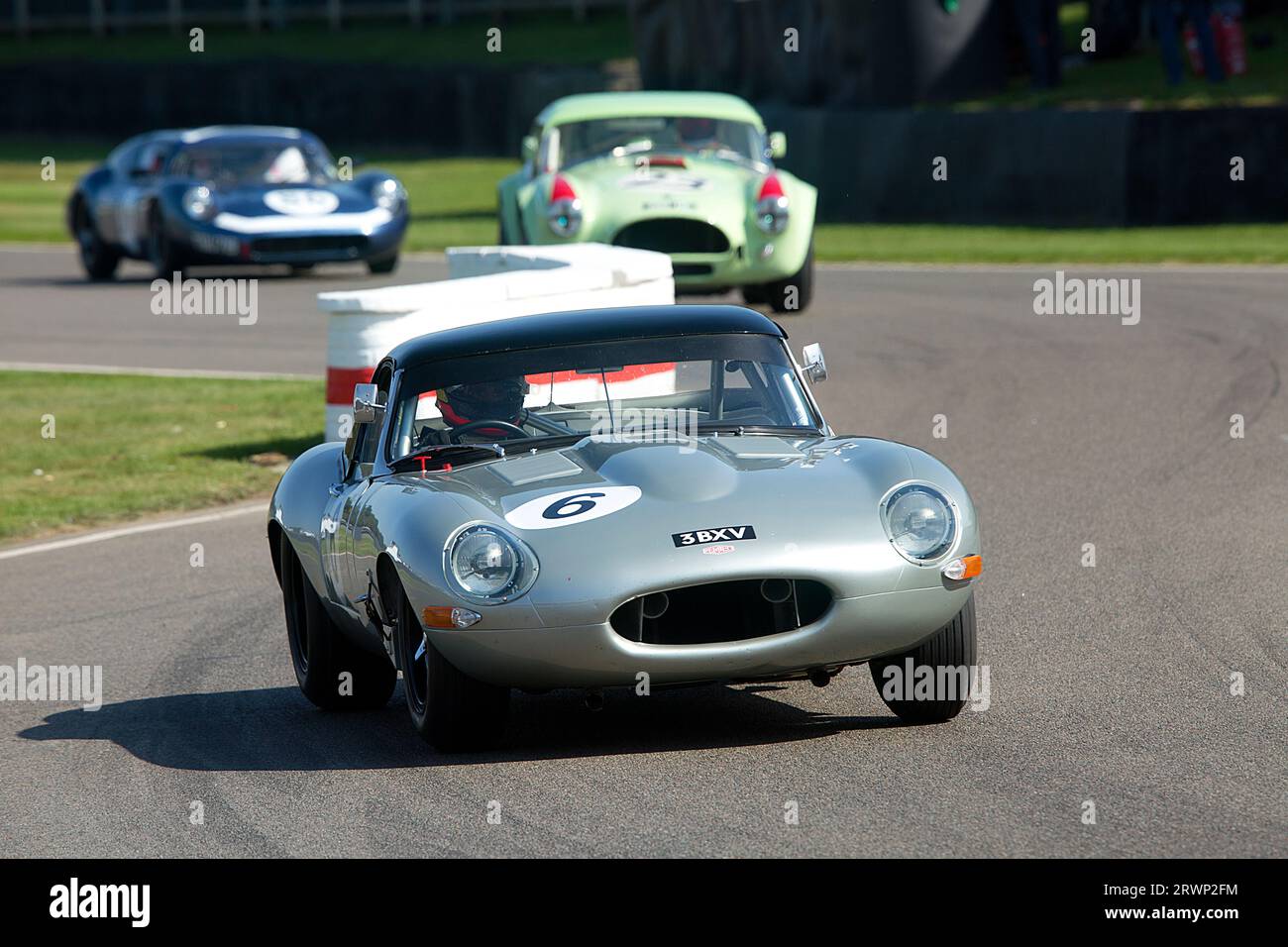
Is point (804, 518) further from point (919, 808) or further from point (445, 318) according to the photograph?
→ point (445, 318)

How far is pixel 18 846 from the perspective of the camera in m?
5.45

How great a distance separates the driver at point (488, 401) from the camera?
688 centimetres

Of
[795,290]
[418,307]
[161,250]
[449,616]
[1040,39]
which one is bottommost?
[161,250]

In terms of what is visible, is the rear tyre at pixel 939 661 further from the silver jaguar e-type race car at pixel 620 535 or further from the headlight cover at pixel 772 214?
the headlight cover at pixel 772 214

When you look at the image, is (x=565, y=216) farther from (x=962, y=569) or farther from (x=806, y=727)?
(x=962, y=569)

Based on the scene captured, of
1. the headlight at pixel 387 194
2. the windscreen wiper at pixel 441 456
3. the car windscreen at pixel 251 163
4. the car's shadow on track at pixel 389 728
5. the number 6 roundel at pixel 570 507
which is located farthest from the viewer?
the car windscreen at pixel 251 163

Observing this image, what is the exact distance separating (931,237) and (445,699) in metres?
19.4

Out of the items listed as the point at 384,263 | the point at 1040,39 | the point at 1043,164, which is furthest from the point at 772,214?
the point at 1040,39

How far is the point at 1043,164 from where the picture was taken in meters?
24.7

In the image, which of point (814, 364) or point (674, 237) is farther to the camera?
point (674, 237)

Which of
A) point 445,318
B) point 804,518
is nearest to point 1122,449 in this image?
point 445,318

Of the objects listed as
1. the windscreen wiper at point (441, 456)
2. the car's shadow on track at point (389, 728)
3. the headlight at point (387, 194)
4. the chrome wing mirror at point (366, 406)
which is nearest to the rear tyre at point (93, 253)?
the headlight at point (387, 194)

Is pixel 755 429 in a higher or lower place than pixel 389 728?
higher

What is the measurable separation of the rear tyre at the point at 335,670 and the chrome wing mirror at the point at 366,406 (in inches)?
23.6
